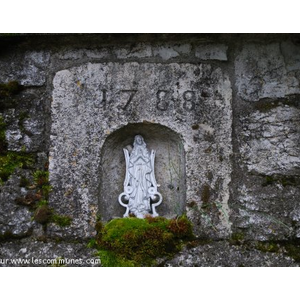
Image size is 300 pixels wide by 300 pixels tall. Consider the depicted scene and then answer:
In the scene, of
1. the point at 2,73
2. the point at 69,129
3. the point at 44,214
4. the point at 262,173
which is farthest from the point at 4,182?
the point at 262,173

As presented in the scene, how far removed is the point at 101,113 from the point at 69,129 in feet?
0.90

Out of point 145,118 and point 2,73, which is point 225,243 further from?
point 2,73

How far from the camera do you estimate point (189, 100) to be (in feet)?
11.4

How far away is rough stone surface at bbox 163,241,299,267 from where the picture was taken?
3.20 metres

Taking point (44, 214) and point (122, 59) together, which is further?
point (122, 59)

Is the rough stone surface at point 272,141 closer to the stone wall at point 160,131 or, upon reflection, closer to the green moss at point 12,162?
the stone wall at point 160,131

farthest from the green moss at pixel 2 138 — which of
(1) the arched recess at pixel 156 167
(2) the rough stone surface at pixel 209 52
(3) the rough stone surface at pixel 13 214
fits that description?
(2) the rough stone surface at pixel 209 52

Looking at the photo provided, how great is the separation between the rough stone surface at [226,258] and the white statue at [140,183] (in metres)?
0.41

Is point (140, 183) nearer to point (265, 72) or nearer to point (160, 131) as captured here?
point (160, 131)

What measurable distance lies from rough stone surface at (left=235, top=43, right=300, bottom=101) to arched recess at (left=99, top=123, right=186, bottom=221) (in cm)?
70

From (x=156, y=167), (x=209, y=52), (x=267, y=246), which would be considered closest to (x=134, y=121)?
(x=156, y=167)

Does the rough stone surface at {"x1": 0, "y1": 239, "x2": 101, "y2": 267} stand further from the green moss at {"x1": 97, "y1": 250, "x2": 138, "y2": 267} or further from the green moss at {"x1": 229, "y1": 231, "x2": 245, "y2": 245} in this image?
the green moss at {"x1": 229, "y1": 231, "x2": 245, "y2": 245}

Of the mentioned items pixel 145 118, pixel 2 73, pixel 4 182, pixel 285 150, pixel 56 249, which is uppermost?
pixel 2 73

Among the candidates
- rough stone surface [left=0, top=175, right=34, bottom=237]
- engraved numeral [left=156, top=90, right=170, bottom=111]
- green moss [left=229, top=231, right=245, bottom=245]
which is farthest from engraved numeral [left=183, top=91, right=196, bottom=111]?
rough stone surface [left=0, top=175, right=34, bottom=237]
